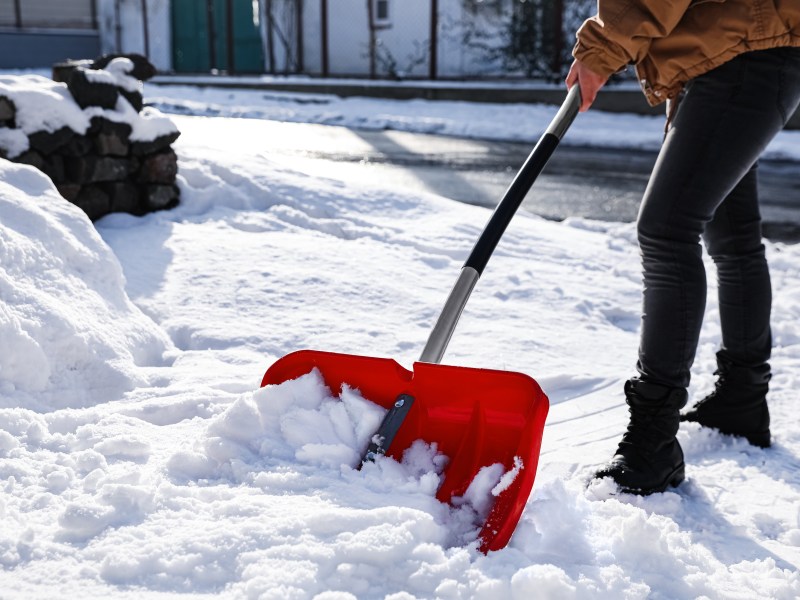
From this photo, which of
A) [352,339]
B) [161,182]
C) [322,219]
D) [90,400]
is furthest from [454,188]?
[90,400]

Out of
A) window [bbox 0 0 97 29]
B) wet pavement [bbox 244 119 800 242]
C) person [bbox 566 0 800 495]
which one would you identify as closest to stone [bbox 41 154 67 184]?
wet pavement [bbox 244 119 800 242]

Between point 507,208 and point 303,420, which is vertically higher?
point 507,208

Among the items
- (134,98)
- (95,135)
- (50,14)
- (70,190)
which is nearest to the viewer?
(70,190)

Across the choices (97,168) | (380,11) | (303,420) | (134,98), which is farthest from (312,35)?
(303,420)

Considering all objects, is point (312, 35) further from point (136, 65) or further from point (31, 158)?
point (31, 158)

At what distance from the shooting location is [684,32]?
191 cm

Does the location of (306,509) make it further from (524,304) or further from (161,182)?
(161,182)

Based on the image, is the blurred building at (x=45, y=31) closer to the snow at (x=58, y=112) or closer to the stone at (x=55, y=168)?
the snow at (x=58, y=112)

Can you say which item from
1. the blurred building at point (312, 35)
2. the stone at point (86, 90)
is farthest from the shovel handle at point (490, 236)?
the blurred building at point (312, 35)

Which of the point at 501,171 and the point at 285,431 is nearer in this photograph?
the point at 285,431

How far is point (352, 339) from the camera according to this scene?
2994mm

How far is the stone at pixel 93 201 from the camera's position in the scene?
12.3ft

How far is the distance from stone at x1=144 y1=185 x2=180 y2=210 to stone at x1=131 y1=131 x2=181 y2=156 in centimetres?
16

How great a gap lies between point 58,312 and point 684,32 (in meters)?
1.72
